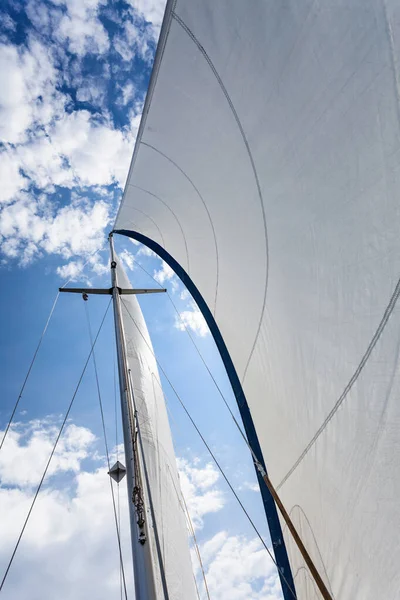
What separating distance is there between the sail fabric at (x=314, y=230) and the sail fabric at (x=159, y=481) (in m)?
0.87

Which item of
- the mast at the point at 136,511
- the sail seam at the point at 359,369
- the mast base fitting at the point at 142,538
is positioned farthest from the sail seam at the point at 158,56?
the mast base fitting at the point at 142,538

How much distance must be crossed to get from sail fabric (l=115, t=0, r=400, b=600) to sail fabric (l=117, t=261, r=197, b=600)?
868 millimetres

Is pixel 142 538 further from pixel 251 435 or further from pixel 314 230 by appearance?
pixel 314 230

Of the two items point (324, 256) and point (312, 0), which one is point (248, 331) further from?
point (312, 0)

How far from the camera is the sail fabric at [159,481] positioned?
7.69ft

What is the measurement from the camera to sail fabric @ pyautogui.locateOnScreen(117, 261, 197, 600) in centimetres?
234

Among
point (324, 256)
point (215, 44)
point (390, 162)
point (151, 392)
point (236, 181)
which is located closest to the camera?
point (390, 162)

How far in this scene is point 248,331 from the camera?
2.86m

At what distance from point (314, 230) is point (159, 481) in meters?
2.81

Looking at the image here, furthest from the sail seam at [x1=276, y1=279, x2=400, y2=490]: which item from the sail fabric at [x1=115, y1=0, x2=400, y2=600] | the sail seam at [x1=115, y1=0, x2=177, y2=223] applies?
the sail seam at [x1=115, y1=0, x2=177, y2=223]

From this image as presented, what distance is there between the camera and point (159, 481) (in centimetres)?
330

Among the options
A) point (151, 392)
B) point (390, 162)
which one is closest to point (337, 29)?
point (390, 162)

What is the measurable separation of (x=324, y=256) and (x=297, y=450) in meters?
1.19

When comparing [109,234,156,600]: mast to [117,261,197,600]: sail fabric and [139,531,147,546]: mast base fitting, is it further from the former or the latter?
[117,261,197,600]: sail fabric
